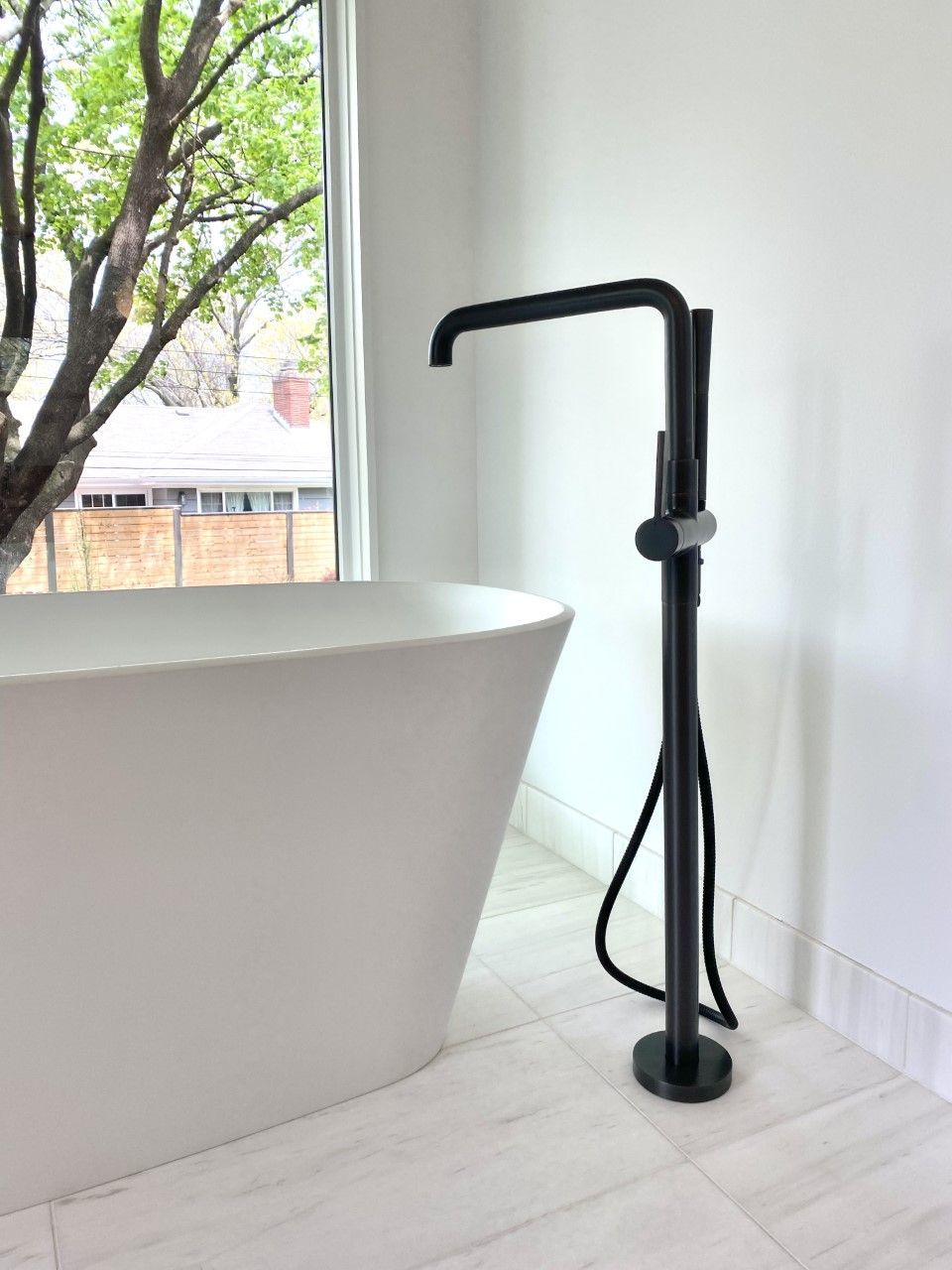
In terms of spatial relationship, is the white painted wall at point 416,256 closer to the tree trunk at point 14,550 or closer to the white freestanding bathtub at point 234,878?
the tree trunk at point 14,550

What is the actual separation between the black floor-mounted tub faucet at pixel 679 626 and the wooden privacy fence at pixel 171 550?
99cm

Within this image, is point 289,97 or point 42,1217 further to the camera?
point 289,97

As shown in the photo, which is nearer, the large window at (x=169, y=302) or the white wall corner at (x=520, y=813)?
Result: the large window at (x=169, y=302)

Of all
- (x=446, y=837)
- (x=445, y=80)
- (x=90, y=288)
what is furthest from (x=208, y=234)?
(x=446, y=837)

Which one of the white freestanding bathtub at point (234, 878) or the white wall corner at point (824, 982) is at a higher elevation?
the white freestanding bathtub at point (234, 878)

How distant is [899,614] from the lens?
1347 mm

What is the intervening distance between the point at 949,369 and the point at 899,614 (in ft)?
1.05

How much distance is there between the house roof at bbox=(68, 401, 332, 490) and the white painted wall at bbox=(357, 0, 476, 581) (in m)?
0.17

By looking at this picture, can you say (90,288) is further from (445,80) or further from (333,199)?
(445,80)

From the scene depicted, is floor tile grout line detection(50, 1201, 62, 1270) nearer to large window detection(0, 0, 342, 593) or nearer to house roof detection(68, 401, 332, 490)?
large window detection(0, 0, 342, 593)

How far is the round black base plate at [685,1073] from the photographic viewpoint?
1.33 m

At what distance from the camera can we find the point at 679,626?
1.30 meters

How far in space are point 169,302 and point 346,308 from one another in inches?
15.3

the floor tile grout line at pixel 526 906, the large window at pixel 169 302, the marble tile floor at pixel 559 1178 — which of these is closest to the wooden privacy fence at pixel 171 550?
the large window at pixel 169 302
